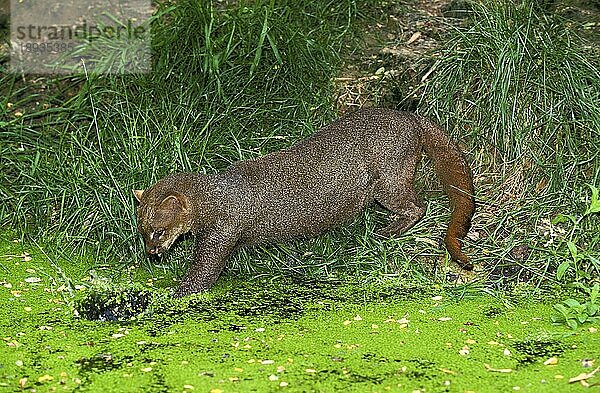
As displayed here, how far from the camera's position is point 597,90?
5320 mm

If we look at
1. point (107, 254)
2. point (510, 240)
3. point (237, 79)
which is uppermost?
point (237, 79)

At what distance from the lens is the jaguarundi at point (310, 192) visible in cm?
453

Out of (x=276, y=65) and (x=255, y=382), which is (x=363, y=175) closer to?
(x=276, y=65)

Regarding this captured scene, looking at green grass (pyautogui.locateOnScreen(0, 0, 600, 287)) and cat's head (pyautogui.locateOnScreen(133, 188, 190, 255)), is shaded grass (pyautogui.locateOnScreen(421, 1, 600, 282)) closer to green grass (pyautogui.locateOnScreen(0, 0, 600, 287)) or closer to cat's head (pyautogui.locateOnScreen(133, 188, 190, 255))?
green grass (pyautogui.locateOnScreen(0, 0, 600, 287))

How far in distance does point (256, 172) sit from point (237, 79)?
42.5 inches

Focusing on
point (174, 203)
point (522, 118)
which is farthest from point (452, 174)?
point (174, 203)

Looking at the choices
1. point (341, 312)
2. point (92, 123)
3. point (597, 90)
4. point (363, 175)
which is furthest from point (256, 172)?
point (597, 90)

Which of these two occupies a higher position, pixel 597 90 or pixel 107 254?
pixel 597 90

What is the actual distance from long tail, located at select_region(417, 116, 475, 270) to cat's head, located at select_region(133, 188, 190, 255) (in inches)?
51.9

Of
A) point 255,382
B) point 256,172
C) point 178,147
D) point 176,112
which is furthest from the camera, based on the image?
point 176,112

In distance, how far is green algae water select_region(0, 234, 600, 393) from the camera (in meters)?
3.57

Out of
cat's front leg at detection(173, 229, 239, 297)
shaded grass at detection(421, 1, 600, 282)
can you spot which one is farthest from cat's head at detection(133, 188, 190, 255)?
shaded grass at detection(421, 1, 600, 282)

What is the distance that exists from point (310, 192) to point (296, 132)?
78cm

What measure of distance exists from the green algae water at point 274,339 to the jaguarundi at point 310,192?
10.5 inches
